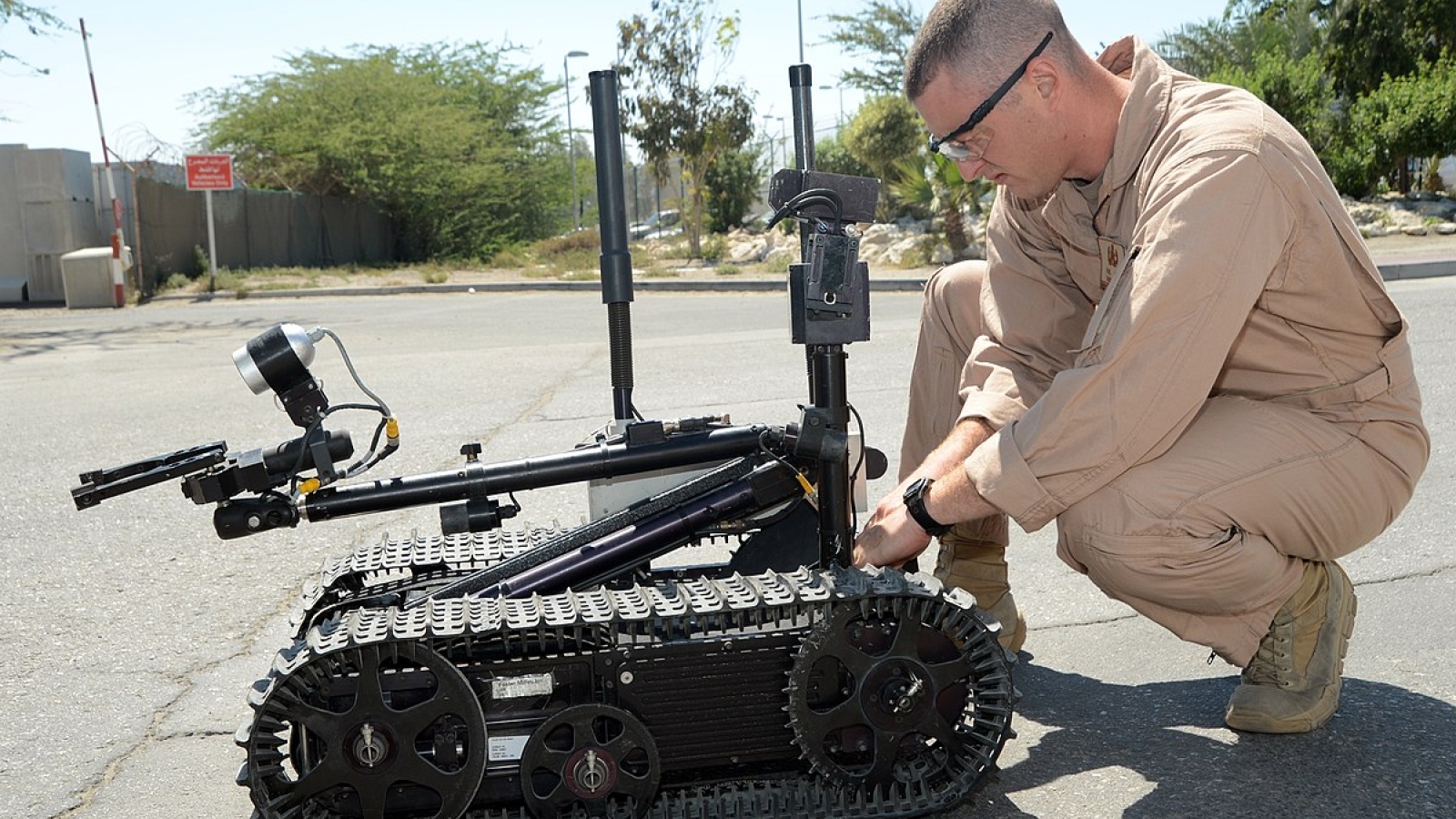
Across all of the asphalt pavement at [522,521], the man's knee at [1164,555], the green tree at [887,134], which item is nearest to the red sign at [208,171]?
the green tree at [887,134]

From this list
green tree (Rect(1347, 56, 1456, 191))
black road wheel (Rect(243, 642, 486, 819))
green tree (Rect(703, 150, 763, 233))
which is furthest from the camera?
green tree (Rect(703, 150, 763, 233))

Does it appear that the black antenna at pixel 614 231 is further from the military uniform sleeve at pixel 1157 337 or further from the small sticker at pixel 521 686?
the military uniform sleeve at pixel 1157 337

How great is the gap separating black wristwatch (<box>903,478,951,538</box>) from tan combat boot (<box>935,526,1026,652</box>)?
767 mm

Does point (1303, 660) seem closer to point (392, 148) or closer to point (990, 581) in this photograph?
point (990, 581)

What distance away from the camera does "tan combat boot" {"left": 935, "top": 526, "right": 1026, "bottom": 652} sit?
3514 mm

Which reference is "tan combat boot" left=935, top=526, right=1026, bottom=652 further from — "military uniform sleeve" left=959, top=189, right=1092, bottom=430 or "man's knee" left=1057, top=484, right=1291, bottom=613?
"man's knee" left=1057, top=484, right=1291, bottom=613

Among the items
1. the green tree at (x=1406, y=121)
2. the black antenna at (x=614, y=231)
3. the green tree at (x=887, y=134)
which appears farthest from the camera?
the green tree at (x=887, y=134)

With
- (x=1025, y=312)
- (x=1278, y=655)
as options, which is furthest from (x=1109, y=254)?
(x=1278, y=655)

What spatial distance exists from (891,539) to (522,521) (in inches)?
104

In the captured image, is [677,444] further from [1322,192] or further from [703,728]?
[1322,192]

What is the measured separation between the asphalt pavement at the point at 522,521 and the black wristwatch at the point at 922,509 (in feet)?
1.89

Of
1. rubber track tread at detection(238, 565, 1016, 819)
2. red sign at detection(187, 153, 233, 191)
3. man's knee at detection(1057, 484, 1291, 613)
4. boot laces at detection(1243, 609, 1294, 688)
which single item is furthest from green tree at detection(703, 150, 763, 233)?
rubber track tread at detection(238, 565, 1016, 819)

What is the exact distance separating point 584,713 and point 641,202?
56.8m

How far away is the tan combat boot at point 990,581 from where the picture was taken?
138 inches
